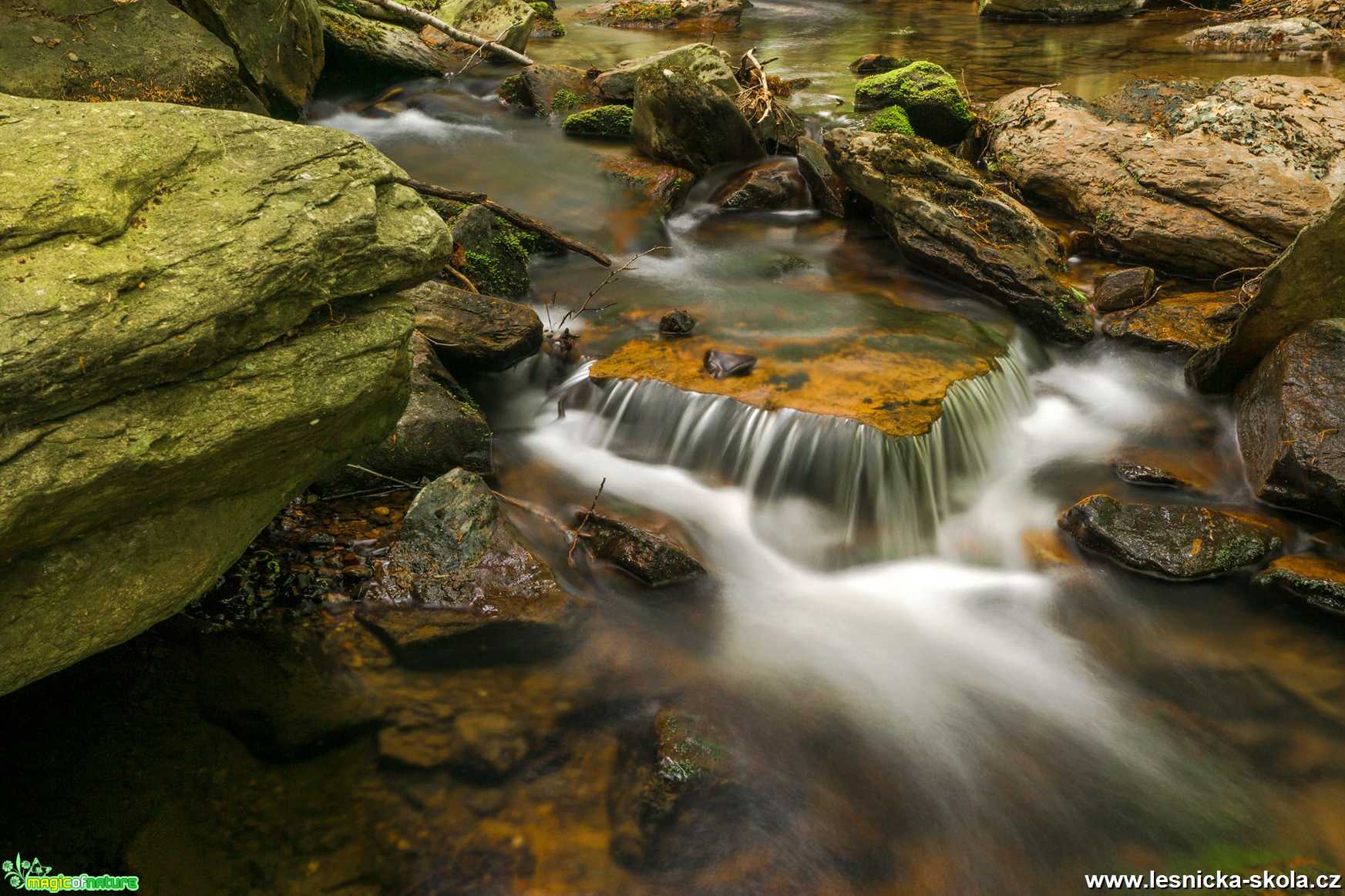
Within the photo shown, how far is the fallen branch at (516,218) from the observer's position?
8.16 m

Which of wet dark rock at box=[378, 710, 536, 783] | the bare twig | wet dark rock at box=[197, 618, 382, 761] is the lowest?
wet dark rock at box=[378, 710, 536, 783]

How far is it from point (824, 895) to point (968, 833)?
0.83 meters

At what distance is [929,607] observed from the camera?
529 cm

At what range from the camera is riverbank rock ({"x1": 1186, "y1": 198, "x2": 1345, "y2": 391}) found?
564cm

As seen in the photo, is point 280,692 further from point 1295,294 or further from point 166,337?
point 1295,294

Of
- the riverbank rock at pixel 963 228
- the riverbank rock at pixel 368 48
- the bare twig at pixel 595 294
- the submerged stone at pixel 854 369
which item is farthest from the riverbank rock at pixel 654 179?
the riverbank rock at pixel 368 48

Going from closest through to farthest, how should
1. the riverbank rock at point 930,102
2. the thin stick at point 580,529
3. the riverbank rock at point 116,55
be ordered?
the thin stick at point 580,529, the riverbank rock at point 116,55, the riverbank rock at point 930,102

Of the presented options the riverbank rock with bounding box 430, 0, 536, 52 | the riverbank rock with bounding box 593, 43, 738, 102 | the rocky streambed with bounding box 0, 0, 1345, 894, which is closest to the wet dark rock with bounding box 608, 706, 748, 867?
the rocky streambed with bounding box 0, 0, 1345, 894

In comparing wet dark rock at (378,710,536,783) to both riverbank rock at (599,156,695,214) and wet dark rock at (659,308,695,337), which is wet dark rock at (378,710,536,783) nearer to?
wet dark rock at (659,308,695,337)

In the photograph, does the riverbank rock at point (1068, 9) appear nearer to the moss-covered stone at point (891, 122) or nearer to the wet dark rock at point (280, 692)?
the moss-covered stone at point (891, 122)

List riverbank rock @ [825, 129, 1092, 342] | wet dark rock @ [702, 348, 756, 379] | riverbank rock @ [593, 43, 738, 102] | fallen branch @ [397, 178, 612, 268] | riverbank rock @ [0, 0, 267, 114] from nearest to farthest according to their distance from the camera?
wet dark rock @ [702, 348, 756, 379] → riverbank rock @ [0, 0, 267, 114] → riverbank rock @ [825, 129, 1092, 342] → fallen branch @ [397, 178, 612, 268] → riverbank rock @ [593, 43, 738, 102]

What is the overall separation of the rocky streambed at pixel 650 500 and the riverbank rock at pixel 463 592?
0.08 ft

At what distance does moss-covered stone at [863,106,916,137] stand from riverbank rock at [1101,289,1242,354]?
391 cm

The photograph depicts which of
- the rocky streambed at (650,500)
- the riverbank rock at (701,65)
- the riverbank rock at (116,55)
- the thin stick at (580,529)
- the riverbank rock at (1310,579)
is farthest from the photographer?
the riverbank rock at (701,65)
